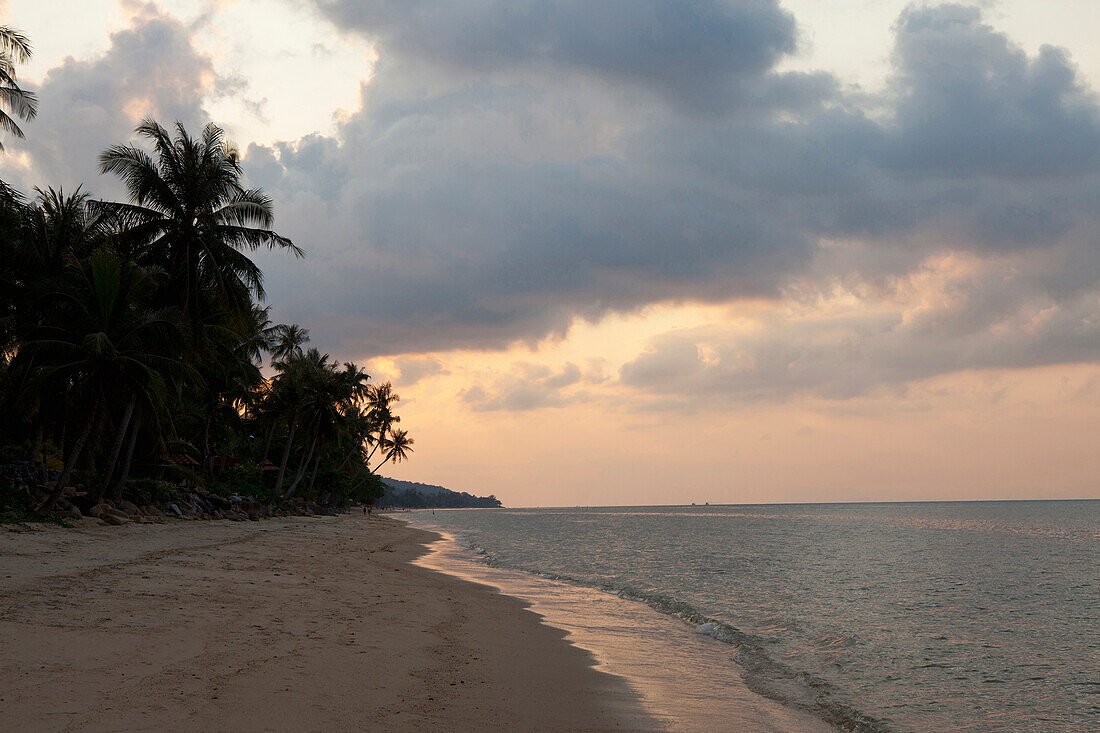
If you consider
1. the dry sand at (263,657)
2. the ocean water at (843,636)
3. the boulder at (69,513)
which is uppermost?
the boulder at (69,513)

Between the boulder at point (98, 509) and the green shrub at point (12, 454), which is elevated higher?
the green shrub at point (12, 454)

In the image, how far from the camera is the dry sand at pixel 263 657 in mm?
6250

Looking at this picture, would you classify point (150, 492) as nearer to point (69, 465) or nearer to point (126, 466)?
point (126, 466)

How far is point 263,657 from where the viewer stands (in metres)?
8.35

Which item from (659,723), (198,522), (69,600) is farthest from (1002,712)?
(198,522)

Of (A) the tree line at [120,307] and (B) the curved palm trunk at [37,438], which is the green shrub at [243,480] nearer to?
(A) the tree line at [120,307]

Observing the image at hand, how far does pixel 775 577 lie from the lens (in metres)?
27.6

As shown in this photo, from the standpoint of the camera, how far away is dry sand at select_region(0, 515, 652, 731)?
6.25 m

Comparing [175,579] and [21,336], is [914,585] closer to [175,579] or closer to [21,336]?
[175,579]

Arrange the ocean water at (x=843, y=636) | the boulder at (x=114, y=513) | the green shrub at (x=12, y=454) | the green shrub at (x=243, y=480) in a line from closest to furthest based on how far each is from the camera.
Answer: the ocean water at (x=843, y=636) → the boulder at (x=114, y=513) → the green shrub at (x=12, y=454) → the green shrub at (x=243, y=480)

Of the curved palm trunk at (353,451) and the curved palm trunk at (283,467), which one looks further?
the curved palm trunk at (353,451)

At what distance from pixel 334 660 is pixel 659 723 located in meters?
4.05

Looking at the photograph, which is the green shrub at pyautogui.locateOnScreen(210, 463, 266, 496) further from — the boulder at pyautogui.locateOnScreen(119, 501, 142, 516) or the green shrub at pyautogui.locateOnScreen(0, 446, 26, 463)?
the boulder at pyautogui.locateOnScreen(119, 501, 142, 516)

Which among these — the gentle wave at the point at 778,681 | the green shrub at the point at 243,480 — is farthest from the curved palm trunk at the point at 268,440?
the gentle wave at the point at 778,681
